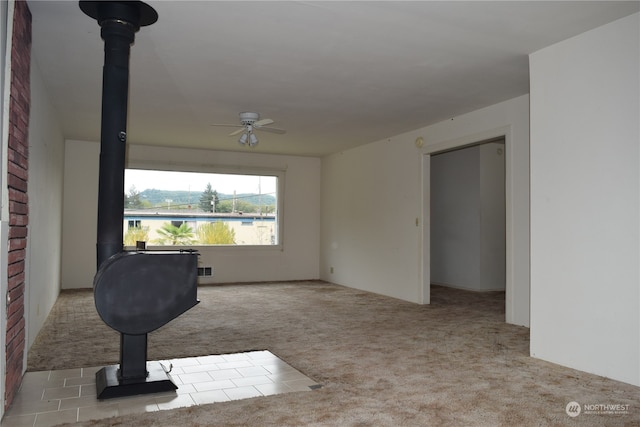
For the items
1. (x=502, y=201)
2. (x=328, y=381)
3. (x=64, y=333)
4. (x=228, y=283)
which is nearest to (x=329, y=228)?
(x=228, y=283)

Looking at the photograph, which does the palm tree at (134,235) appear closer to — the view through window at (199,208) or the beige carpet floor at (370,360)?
the view through window at (199,208)

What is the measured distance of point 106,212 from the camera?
2.94 meters

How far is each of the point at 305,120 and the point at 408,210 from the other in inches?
77.9

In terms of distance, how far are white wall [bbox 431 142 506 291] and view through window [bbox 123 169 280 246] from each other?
3.23m

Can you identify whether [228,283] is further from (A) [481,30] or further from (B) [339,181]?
(A) [481,30]

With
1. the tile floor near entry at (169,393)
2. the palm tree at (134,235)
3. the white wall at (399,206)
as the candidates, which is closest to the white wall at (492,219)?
the white wall at (399,206)

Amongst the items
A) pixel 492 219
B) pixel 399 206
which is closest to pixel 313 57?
pixel 399 206

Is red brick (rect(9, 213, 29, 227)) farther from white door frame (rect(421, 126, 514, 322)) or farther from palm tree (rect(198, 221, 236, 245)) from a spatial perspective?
palm tree (rect(198, 221, 236, 245))

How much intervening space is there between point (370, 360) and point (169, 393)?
1.54 metres

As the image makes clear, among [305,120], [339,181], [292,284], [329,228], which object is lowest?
[292,284]

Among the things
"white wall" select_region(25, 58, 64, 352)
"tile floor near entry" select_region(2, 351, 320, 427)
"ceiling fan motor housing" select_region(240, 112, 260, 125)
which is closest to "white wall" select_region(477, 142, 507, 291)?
"ceiling fan motor housing" select_region(240, 112, 260, 125)

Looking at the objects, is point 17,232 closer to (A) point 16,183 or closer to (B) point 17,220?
(B) point 17,220

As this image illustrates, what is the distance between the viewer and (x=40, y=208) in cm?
464

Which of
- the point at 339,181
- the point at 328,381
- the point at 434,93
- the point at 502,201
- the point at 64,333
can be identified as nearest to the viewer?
the point at 328,381
